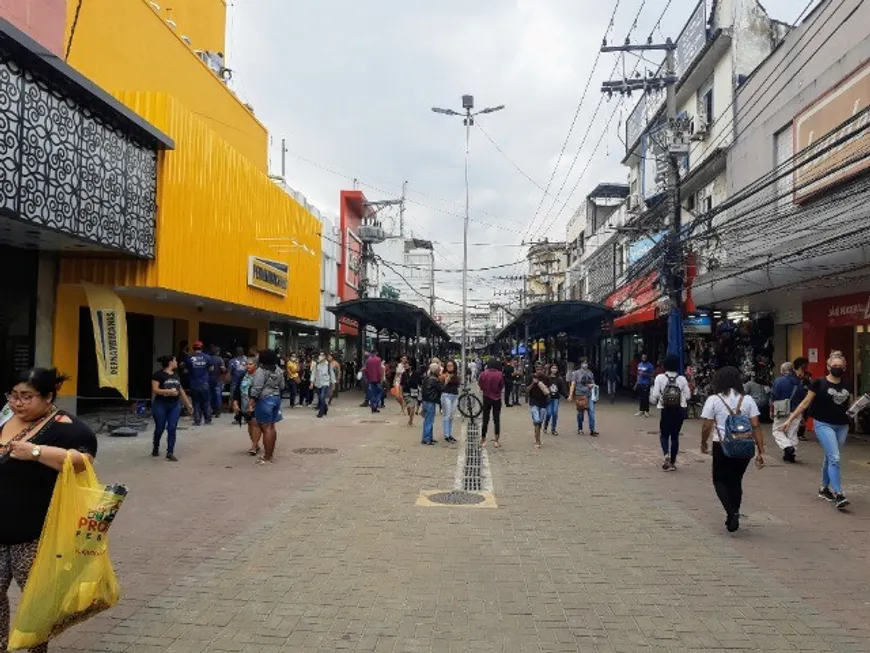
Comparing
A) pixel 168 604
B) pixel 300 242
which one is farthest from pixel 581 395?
pixel 300 242

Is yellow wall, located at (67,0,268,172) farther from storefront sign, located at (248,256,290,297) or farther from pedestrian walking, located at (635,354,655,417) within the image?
pedestrian walking, located at (635,354,655,417)

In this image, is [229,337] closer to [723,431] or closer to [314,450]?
[314,450]

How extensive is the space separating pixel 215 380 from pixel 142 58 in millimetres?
7681

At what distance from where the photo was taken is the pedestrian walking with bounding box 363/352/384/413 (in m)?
18.6

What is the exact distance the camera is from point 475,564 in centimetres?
558

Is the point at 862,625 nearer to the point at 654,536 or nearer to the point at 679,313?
the point at 654,536

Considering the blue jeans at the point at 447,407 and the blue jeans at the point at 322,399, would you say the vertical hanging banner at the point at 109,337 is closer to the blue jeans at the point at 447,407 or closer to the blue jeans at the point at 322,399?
the blue jeans at the point at 322,399

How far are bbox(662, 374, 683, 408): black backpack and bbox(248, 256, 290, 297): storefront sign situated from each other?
13368mm

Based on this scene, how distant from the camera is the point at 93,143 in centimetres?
1202

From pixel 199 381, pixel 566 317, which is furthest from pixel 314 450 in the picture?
pixel 566 317

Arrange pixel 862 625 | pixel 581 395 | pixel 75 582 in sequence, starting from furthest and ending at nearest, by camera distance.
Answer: pixel 581 395, pixel 862 625, pixel 75 582

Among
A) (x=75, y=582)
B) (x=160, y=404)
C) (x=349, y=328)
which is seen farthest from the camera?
(x=349, y=328)

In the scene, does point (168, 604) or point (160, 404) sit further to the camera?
point (160, 404)

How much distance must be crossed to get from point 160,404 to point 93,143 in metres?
4.95
